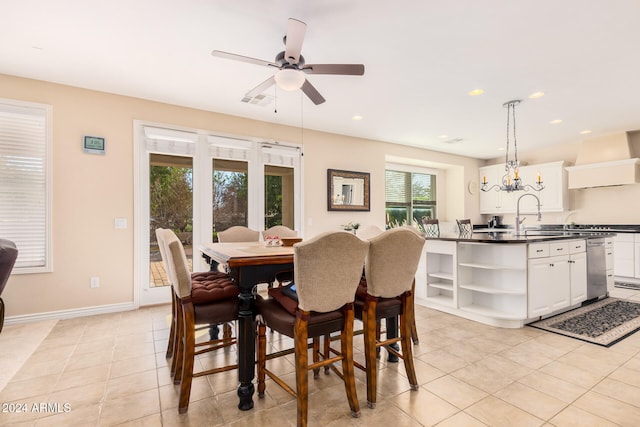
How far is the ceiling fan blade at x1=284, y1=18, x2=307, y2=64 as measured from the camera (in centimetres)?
201

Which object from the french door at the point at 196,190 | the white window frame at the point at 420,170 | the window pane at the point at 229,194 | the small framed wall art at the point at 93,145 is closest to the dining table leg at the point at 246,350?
the french door at the point at 196,190

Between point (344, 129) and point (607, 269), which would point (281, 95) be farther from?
point (607, 269)

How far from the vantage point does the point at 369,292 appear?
195 centimetres

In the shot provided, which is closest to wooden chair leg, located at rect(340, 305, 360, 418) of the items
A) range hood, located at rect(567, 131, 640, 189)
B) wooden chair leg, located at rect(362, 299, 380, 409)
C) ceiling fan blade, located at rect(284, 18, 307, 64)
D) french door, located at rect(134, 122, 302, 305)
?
wooden chair leg, located at rect(362, 299, 380, 409)

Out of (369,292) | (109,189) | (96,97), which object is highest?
(96,97)

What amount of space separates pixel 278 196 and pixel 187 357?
3347 mm

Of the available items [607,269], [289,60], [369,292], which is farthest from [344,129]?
[607,269]

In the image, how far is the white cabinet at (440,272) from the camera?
12.0ft

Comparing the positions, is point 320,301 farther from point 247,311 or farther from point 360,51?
point 360,51

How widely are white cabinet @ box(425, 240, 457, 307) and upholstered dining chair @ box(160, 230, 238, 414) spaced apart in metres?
2.53

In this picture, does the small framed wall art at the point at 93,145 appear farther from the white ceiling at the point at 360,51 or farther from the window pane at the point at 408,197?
the window pane at the point at 408,197

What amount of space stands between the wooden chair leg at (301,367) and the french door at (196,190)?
116 inches

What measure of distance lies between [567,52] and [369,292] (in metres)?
2.88

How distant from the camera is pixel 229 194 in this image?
455cm
